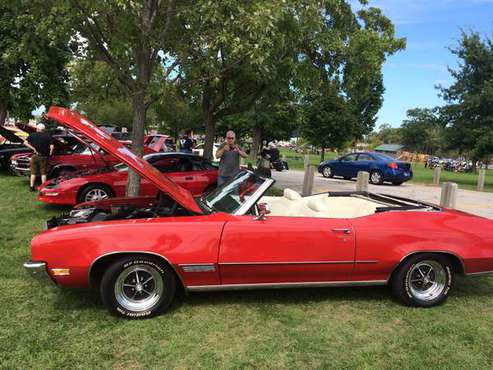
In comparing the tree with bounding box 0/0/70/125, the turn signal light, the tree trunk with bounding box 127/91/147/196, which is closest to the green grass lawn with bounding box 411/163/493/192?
the tree trunk with bounding box 127/91/147/196

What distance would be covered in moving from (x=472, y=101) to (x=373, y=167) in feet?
21.2

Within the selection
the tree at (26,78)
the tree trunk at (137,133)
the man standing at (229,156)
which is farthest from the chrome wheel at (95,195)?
the tree at (26,78)

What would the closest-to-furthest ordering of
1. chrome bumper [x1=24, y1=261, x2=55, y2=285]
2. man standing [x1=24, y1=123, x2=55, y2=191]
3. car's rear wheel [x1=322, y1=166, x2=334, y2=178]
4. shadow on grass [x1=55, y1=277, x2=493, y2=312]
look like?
1. chrome bumper [x1=24, y1=261, x2=55, y2=285]
2. shadow on grass [x1=55, y1=277, x2=493, y2=312]
3. man standing [x1=24, y1=123, x2=55, y2=191]
4. car's rear wheel [x1=322, y1=166, x2=334, y2=178]

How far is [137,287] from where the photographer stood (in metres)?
3.89

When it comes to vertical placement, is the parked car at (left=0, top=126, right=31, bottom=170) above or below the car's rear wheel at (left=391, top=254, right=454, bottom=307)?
above

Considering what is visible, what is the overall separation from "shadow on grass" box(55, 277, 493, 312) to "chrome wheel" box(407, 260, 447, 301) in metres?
0.24

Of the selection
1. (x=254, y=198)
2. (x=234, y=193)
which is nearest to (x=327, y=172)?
(x=234, y=193)

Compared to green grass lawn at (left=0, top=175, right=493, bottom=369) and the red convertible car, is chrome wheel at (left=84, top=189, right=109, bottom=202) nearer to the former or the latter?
green grass lawn at (left=0, top=175, right=493, bottom=369)

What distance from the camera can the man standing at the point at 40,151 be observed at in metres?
10.4

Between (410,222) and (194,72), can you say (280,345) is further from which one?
(194,72)

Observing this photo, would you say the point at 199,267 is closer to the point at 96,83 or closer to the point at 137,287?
the point at 137,287

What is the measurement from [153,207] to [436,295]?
122 inches

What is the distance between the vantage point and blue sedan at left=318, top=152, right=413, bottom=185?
1817cm

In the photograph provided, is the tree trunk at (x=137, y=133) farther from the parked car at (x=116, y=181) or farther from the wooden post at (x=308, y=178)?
the wooden post at (x=308, y=178)
